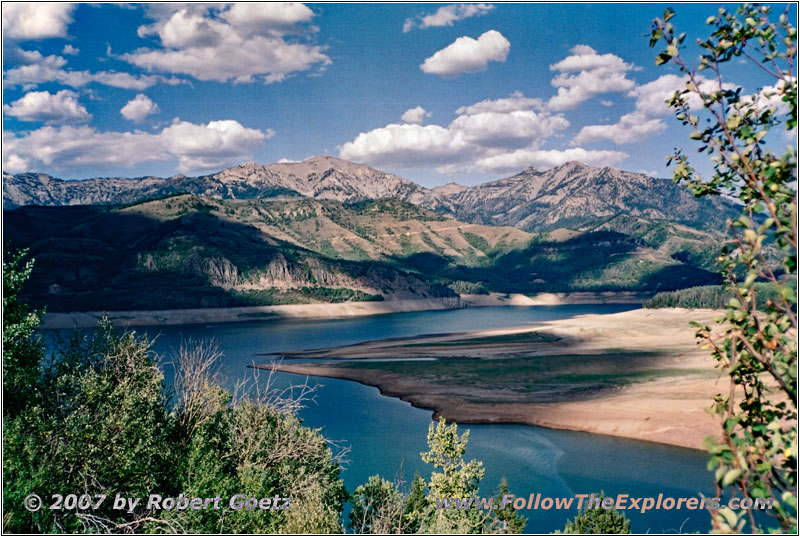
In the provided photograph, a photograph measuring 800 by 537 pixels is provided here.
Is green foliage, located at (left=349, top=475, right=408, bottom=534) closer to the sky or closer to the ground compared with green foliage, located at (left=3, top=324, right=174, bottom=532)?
closer to the ground

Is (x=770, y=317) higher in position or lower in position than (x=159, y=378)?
higher

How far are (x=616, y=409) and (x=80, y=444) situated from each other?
50649 mm

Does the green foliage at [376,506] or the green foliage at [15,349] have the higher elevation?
the green foliage at [15,349]

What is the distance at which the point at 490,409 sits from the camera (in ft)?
200

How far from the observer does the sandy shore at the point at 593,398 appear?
175ft

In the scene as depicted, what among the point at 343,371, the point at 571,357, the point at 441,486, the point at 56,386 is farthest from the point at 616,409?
the point at 56,386

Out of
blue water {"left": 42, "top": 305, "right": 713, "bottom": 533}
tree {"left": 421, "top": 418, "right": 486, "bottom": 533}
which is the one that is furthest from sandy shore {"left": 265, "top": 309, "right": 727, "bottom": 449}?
tree {"left": 421, "top": 418, "right": 486, "bottom": 533}

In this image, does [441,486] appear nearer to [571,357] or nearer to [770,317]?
[770,317]

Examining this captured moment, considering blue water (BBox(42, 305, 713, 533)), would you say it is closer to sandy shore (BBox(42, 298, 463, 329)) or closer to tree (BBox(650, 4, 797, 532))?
tree (BBox(650, 4, 797, 532))

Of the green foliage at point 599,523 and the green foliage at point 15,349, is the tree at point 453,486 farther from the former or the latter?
the green foliage at point 15,349

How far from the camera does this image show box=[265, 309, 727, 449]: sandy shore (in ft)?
175

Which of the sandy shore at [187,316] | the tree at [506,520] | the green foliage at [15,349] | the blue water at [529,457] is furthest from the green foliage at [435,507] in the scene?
the sandy shore at [187,316]

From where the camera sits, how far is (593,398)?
208 ft

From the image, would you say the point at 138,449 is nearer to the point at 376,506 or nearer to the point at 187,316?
the point at 376,506
